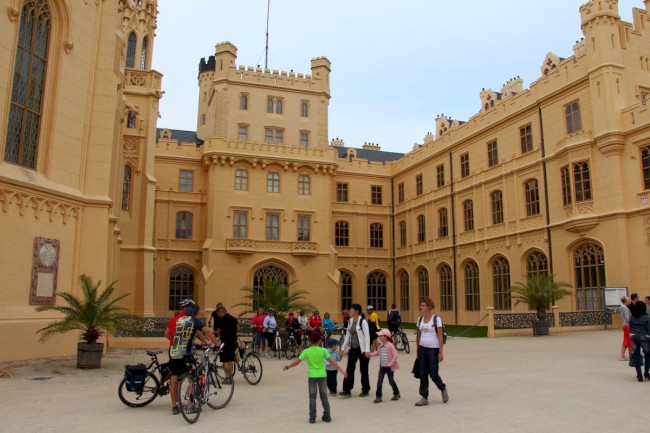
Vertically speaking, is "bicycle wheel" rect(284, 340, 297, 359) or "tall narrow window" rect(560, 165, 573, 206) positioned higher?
"tall narrow window" rect(560, 165, 573, 206)

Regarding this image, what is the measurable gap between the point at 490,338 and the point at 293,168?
64.4 ft

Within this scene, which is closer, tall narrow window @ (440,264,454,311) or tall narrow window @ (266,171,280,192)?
tall narrow window @ (440,264,454,311)

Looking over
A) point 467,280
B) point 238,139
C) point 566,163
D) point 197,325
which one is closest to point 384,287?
point 467,280

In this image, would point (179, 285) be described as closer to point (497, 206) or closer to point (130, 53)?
point (130, 53)

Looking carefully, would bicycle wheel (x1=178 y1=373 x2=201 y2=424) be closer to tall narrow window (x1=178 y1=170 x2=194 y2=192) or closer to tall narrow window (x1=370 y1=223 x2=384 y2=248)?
tall narrow window (x1=178 y1=170 x2=194 y2=192)

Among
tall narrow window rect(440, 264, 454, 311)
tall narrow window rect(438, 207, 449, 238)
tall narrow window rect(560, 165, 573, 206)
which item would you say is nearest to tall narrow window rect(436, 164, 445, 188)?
tall narrow window rect(438, 207, 449, 238)

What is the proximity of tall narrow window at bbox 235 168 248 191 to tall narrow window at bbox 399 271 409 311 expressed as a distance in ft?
43.6

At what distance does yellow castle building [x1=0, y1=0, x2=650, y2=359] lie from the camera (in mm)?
16125

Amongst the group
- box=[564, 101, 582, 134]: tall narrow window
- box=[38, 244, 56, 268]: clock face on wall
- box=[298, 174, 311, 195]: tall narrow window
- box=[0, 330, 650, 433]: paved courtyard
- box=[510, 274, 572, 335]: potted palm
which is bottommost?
box=[0, 330, 650, 433]: paved courtyard

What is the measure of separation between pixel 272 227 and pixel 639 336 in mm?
27730

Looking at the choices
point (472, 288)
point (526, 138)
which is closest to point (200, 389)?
point (526, 138)

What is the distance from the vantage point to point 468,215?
33.2 m

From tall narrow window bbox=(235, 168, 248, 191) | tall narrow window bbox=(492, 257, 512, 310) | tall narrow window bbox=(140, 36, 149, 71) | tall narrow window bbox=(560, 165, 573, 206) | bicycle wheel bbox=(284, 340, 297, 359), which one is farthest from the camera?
tall narrow window bbox=(235, 168, 248, 191)

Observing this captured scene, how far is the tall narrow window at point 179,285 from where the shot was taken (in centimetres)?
3550
